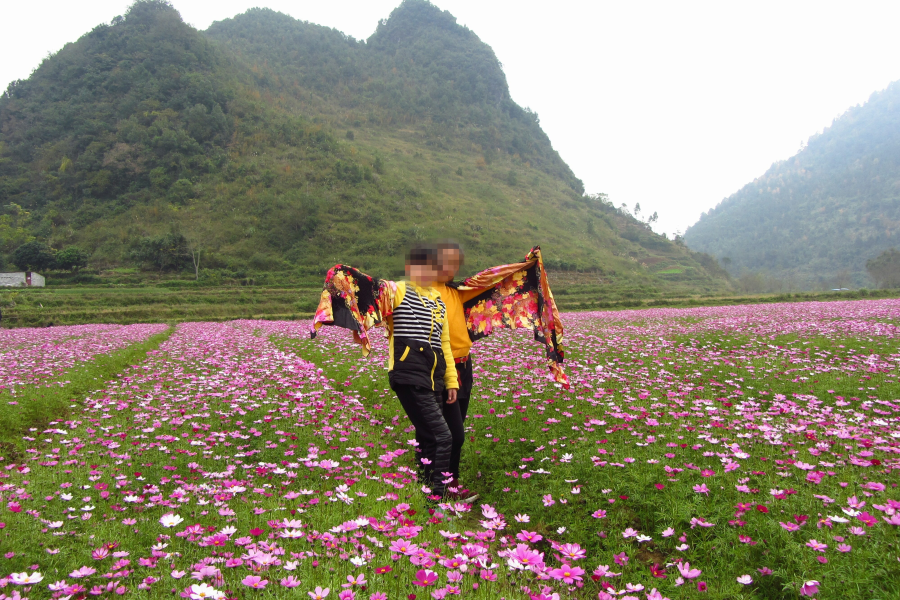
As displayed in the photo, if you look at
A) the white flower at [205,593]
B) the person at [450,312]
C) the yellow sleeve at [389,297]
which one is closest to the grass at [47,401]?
the person at [450,312]

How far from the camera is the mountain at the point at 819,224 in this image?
113312mm

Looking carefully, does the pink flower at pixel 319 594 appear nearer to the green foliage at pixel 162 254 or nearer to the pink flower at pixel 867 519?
the pink flower at pixel 867 519

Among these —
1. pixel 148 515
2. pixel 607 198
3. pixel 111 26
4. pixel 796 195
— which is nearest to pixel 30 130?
pixel 111 26

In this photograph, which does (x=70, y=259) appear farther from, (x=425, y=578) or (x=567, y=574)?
(x=567, y=574)

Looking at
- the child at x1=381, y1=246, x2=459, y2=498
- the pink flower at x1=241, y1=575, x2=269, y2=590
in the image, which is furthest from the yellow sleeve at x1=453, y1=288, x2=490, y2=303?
the pink flower at x1=241, y1=575, x2=269, y2=590

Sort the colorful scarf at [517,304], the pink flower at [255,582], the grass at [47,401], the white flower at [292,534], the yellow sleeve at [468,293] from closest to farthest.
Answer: the pink flower at [255,582] < the white flower at [292,534] < the yellow sleeve at [468,293] < the colorful scarf at [517,304] < the grass at [47,401]

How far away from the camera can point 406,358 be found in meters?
3.88

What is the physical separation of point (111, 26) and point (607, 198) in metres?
126

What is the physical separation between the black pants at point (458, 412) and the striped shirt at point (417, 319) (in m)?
0.49

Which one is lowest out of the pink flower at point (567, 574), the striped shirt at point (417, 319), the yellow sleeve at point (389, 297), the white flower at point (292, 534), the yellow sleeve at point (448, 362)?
the pink flower at point (567, 574)

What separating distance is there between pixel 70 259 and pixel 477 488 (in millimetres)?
57198

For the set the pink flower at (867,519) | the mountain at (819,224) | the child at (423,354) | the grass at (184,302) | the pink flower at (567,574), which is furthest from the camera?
the mountain at (819,224)

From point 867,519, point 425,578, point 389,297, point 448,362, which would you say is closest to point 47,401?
point 389,297

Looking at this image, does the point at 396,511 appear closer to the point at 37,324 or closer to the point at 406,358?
the point at 406,358
